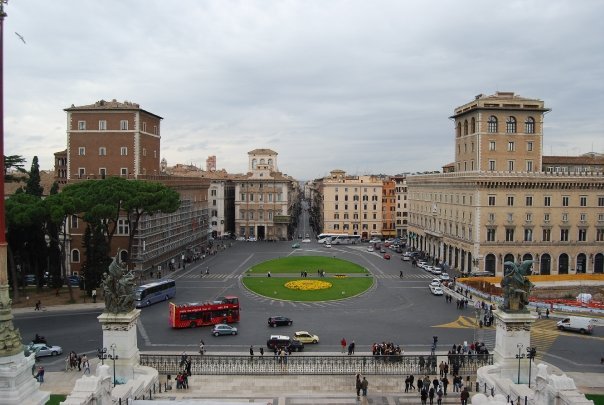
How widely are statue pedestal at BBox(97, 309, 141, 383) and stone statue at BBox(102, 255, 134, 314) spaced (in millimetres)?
310

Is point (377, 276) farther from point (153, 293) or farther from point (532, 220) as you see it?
point (153, 293)

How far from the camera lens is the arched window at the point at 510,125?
70438mm

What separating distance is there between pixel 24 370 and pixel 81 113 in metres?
53.3

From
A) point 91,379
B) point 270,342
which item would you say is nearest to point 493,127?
point 270,342

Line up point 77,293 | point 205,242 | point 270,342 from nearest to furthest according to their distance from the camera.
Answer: point 270,342, point 77,293, point 205,242

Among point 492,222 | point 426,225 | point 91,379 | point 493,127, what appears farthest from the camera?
point 426,225

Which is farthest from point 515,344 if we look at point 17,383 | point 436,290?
point 436,290

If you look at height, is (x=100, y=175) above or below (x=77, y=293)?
above

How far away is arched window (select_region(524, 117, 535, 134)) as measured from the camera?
70562mm

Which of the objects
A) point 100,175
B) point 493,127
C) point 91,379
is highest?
point 493,127

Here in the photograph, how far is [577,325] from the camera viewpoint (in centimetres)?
3859

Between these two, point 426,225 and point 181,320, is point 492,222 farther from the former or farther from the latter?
point 181,320

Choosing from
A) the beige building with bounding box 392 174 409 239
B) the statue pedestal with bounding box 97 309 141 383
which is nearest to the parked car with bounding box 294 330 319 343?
the statue pedestal with bounding box 97 309 141 383

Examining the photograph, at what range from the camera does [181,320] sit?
Answer: 3888 centimetres
